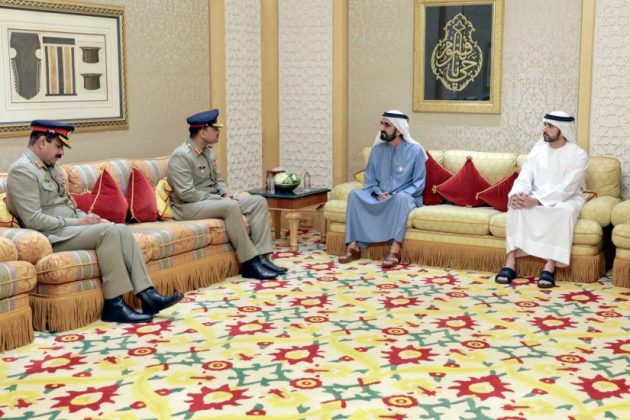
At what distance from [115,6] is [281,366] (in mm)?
3947

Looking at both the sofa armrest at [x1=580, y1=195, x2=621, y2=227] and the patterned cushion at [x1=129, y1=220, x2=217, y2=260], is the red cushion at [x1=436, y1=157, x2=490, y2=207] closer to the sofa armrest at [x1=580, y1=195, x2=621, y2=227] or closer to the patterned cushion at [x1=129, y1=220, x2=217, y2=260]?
the sofa armrest at [x1=580, y1=195, x2=621, y2=227]

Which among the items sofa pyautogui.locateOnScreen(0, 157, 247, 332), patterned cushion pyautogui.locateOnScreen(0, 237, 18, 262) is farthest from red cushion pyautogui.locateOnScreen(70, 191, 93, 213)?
patterned cushion pyautogui.locateOnScreen(0, 237, 18, 262)

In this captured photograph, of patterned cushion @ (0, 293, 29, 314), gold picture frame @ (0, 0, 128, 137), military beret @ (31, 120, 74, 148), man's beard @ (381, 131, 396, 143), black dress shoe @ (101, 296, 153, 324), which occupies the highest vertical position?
gold picture frame @ (0, 0, 128, 137)

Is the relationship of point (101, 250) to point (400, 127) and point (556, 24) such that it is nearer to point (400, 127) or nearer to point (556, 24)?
point (400, 127)

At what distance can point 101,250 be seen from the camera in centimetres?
577

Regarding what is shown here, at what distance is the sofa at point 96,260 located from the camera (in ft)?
18.1

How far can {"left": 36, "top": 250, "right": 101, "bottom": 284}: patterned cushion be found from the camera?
548cm

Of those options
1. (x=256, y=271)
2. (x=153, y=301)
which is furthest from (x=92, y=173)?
(x=256, y=271)

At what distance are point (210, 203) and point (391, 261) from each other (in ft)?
5.41

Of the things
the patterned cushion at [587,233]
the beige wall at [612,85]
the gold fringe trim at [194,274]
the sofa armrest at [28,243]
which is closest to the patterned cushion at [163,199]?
the gold fringe trim at [194,274]

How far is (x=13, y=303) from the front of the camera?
5.23m

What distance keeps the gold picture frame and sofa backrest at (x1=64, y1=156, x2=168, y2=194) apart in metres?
0.49

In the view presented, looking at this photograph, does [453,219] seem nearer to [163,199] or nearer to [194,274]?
[194,274]

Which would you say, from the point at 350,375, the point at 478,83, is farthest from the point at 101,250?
the point at 478,83
